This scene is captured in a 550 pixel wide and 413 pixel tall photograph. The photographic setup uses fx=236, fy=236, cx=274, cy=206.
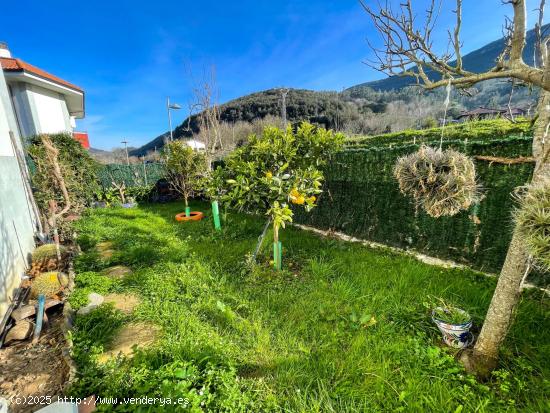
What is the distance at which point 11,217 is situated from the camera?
155 inches

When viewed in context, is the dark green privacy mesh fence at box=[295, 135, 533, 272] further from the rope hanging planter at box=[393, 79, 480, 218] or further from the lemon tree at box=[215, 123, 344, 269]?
the lemon tree at box=[215, 123, 344, 269]

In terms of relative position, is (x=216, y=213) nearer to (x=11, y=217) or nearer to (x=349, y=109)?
(x=11, y=217)

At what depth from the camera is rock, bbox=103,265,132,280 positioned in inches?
159

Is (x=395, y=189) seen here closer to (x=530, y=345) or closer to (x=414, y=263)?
(x=414, y=263)

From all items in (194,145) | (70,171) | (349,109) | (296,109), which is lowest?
(70,171)

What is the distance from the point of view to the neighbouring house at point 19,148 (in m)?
3.57

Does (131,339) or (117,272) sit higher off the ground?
(117,272)

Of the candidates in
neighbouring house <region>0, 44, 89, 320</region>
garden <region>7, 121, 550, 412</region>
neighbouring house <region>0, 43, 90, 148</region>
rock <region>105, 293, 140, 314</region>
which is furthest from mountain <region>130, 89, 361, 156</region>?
rock <region>105, 293, 140, 314</region>

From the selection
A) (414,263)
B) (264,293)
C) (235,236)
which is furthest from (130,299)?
(414,263)

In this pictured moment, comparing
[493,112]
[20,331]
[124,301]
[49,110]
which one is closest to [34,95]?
[49,110]

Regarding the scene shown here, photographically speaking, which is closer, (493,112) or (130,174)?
(493,112)

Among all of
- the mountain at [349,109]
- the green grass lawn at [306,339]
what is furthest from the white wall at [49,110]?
the mountain at [349,109]

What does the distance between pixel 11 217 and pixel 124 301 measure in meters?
2.63

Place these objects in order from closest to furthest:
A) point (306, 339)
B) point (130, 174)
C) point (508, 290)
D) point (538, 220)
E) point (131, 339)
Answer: point (538, 220) → point (508, 290) → point (306, 339) → point (131, 339) → point (130, 174)
